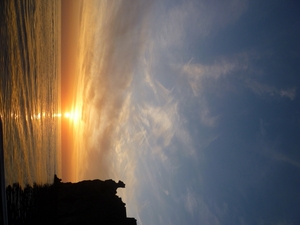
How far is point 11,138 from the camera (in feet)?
33.2

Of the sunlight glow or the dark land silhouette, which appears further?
the sunlight glow

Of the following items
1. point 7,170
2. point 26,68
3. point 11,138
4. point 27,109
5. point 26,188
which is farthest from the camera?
point 26,68

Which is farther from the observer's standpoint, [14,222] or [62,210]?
[62,210]

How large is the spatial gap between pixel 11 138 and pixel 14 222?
3.74 m

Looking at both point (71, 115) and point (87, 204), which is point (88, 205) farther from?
point (71, 115)

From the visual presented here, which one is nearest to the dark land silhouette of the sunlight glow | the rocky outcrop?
the rocky outcrop

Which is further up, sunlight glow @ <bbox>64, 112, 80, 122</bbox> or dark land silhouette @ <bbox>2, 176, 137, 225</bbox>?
sunlight glow @ <bbox>64, 112, 80, 122</bbox>

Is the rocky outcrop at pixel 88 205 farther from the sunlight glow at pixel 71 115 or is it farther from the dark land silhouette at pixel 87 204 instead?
the sunlight glow at pixel 71 115

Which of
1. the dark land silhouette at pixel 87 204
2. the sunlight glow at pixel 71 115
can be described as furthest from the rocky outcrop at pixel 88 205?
the sunlight glow at pixel 71 115

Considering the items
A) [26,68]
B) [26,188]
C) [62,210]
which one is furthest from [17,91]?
[62,210]

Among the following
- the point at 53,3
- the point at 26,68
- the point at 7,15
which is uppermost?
the point at 53,3

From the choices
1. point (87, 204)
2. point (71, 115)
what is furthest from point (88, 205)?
point (71, 115)

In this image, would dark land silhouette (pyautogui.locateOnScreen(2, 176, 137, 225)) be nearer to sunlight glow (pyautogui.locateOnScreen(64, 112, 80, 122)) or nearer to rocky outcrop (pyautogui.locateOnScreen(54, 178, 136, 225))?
rocky outcrop (pyautogui.locateOnScreen(54, 178, 136, 225))

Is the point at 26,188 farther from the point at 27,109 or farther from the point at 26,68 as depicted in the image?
the point at 26,68
